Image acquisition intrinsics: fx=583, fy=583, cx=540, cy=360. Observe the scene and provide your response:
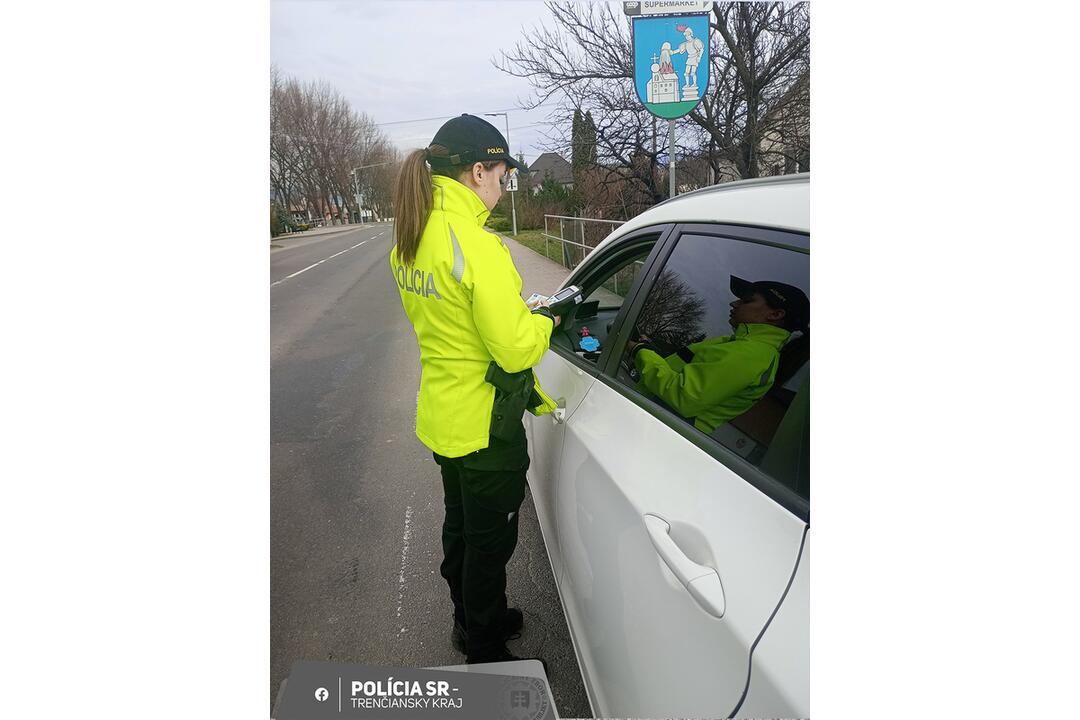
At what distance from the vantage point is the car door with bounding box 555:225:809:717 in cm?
72

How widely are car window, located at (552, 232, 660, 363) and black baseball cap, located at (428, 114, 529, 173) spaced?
41cm

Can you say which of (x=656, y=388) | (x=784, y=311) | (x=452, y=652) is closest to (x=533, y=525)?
(x=452, y=652)

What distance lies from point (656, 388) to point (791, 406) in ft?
1.25

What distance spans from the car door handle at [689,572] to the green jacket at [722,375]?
0.62 feet

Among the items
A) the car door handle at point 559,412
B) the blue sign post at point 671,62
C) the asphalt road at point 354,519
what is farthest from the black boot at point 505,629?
the blue sign post at point 671,62

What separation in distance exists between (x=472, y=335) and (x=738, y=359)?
21.4 inches

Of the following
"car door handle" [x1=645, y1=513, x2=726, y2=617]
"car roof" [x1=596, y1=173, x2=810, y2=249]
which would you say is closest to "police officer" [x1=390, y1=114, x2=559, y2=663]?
"car roof" [x1=596, y1=173, x2=810, y2=249]

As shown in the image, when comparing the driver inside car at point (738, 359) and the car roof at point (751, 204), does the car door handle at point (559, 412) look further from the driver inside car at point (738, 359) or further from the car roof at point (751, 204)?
the car roof at point (751, 204)

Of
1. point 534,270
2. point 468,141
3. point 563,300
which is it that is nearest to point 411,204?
point 468,141

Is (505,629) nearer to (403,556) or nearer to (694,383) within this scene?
(403,556)

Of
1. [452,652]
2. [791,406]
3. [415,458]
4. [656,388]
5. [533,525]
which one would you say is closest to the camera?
[791,406]

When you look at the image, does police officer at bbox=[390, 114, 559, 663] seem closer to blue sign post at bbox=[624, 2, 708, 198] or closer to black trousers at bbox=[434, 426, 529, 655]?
black trousers at bbox=[434, 426, 529, 655]

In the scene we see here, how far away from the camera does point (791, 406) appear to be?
81cm
